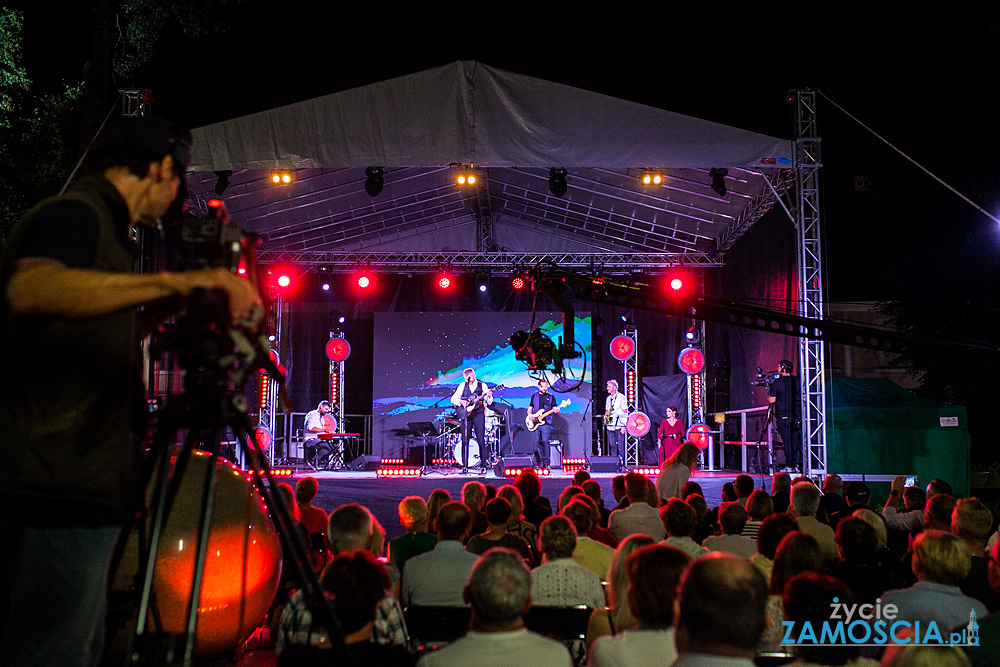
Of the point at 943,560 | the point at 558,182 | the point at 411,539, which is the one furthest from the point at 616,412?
the point at 943,560

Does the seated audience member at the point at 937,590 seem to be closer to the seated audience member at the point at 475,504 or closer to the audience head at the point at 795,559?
the audience head at the point at 795,559

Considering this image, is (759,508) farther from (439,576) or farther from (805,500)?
(439,576)

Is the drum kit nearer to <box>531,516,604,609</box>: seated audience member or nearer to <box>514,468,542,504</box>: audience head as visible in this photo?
<box>514,468,542,504</box>: audience head

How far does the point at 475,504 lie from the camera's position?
5625 millimetres

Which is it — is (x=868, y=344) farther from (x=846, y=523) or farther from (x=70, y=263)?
(x=70, y=263)

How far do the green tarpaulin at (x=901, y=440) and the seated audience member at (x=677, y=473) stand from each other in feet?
13.6

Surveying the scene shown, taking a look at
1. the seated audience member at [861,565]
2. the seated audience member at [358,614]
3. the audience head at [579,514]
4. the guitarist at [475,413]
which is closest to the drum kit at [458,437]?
the guitarist at [475,413]

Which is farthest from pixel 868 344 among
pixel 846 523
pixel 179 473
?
pixel 179 473

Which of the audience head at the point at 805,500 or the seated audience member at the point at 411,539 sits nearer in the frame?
the seated audience member at the point at 411,539

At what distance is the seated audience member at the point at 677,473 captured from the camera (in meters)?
7.64

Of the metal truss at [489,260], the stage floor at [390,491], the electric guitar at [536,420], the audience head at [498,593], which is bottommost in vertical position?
the stage floor at [390,491]

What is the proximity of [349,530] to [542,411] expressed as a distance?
13.3 metres

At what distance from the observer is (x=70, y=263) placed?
5.04ft

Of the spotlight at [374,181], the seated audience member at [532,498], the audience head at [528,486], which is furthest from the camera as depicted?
the spotlight at [374,181]
